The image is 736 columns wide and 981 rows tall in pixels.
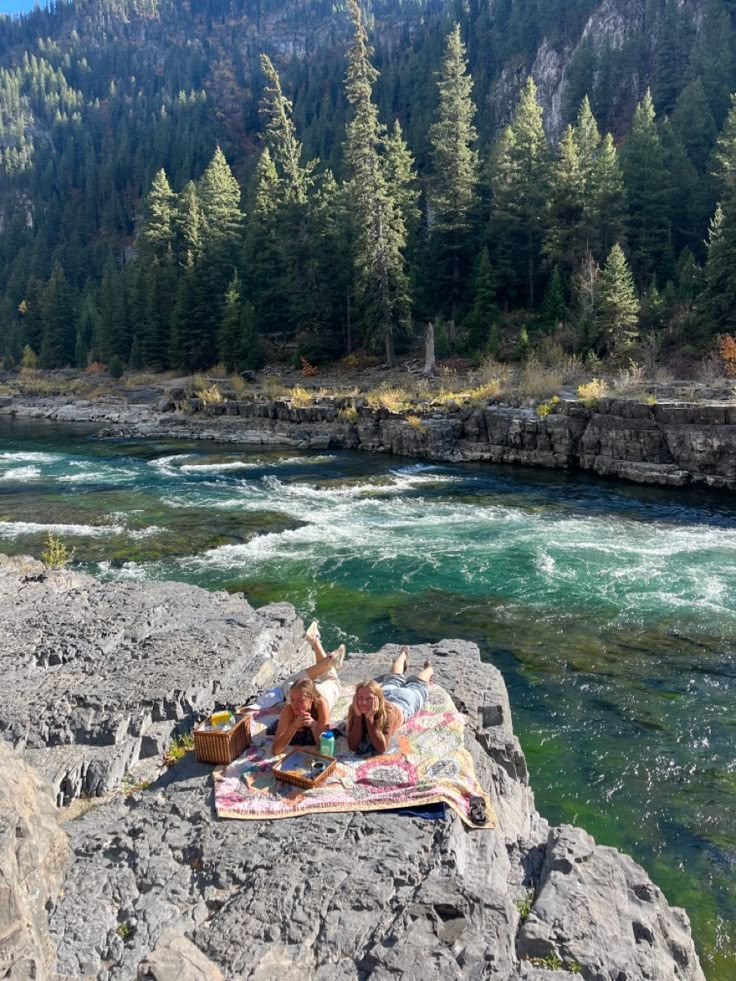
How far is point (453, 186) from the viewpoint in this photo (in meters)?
45.2

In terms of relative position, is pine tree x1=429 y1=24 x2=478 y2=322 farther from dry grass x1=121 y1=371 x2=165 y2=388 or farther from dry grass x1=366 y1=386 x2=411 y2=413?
dry grass x1=121 y1=371 x2=165 y2=388

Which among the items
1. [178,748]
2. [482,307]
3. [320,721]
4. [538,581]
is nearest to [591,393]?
[538,581]

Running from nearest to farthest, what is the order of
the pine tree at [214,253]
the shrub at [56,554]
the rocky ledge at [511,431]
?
the shrub at [56,554]
the rocky ledge at [511,431]
the pine tree at [214,253]

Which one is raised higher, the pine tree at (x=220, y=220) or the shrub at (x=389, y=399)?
the pine tree at (x=220, y=220)

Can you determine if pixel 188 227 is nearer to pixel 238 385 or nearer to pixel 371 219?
pixel 238 385

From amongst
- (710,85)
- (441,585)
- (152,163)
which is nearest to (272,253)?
(710,85)

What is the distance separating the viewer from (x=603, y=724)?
8.66 m

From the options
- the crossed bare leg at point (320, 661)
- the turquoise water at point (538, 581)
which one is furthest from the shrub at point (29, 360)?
the crossed bare leg at point (320, 661)

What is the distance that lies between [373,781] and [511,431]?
2192 centimetres

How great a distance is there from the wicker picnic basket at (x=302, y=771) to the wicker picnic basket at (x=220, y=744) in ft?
1.56

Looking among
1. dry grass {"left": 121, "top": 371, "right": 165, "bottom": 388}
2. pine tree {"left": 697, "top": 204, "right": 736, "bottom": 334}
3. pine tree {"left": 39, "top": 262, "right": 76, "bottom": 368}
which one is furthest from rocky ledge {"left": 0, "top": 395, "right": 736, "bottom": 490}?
pine tree {"left": 39, "top": 262, "right": 76, "bottom": 368}

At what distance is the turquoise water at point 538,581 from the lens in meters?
7.28

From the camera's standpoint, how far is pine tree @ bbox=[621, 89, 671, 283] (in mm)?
→ 41625

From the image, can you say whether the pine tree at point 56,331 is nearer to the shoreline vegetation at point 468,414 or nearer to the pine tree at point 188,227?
the pine tree at point 188,227
